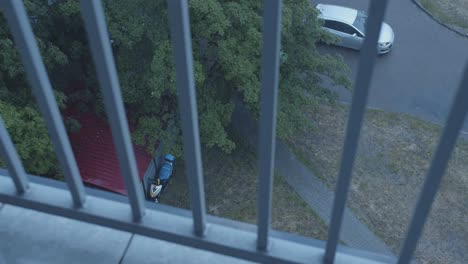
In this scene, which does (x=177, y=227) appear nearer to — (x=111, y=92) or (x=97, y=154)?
(x=111, y=92)

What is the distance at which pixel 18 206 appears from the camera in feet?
4.32

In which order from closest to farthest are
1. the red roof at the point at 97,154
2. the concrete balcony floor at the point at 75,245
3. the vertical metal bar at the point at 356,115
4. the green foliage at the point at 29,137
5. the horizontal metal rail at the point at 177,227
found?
the vertical metal bar at the point at 356,115 → the horizontal metal rail at the point at 177,227 → the concrete balcony floor at the point at 75,245 → the green foliage at the point at 29,137 → the red roof at the point at 97,154

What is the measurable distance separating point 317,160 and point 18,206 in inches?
287

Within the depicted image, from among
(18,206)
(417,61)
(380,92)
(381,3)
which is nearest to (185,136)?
(381,3)

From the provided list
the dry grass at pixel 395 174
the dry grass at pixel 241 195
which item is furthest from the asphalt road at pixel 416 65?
the dry grass at pixel 241 195

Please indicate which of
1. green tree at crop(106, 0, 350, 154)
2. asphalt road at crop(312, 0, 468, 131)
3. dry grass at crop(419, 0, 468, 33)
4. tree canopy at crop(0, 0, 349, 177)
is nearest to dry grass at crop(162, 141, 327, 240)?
green tree at crop(106, 0, 350, 154)

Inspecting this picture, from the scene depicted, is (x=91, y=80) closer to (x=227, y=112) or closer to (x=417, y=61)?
(x=227, y=112)

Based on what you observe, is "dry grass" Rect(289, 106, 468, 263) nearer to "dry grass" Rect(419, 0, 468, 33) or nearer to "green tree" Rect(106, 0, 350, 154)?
"green tree" Rect(106, 0, 350, 154)

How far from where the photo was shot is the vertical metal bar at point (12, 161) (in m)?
1.14

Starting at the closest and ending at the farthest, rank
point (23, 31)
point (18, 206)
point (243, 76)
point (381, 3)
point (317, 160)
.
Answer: point (381, 3) → point (23, 31) → point (18, 206) → point (243, 76) → point (317, 160)

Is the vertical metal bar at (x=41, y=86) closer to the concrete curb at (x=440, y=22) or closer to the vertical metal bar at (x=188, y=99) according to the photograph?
the vertical metal bar at (x=188, y=99)

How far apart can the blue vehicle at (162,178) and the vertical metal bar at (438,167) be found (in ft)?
21.6

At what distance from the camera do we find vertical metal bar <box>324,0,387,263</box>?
69 centimetres

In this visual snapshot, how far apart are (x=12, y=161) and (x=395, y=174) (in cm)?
771
